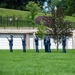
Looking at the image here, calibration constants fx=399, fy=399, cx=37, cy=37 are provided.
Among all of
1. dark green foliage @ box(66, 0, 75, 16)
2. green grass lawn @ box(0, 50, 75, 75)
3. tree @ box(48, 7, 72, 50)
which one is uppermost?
dark green foliage @ box(66, 0, 75, 16)

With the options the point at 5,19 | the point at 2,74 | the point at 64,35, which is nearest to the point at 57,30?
the point at 64,35

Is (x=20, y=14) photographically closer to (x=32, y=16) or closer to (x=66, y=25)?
(x=32, y=16)

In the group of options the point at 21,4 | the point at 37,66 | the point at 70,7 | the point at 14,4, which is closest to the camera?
the point at 37,66

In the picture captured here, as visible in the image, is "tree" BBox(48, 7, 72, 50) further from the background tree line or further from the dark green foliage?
the dark green foliage

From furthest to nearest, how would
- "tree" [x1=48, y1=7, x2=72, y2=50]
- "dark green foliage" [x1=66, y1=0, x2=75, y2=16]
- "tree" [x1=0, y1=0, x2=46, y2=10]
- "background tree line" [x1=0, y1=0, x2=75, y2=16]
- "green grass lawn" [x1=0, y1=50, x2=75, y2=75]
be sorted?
"dark green foliage" [x1=66, y1=0, x2=75, y2=16]
"background tree line" [x1=0, y1=0, x2=75, y2=16]
"tree" [x1=0, y1=0, x2=46, y2=10]
"tree" [x1=48, y1=7, x2=72, y2=50]
"green grass lawn" [x1=0, y1=50, x2=75, y2=75]

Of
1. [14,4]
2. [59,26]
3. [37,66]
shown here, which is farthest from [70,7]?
[37,66]

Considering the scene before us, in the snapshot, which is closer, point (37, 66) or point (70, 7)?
point (37, 66)

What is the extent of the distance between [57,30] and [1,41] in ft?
55.9

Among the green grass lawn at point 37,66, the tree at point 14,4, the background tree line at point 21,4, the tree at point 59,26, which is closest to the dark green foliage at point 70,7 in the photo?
the background tree line at point 21,4

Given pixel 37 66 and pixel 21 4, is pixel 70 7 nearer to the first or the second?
pixel 21 4

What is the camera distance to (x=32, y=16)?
210 ft

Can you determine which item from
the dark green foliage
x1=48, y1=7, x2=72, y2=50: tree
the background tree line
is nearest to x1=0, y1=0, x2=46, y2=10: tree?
the background tree line

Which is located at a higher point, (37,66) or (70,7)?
(70,7)

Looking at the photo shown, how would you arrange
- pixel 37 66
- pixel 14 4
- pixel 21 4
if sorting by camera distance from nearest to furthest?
pixel 37 66 → pixel 14 4 → pixel 21 4
